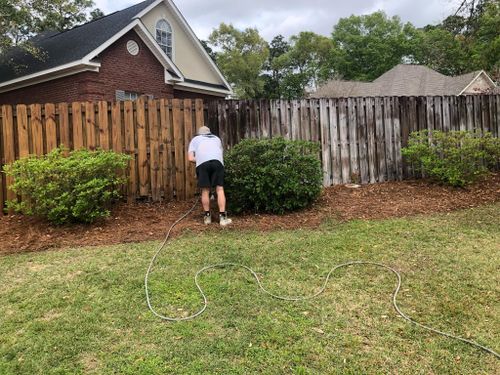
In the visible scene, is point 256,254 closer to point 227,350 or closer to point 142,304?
point 142,304

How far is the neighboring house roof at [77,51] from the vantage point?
570 inches

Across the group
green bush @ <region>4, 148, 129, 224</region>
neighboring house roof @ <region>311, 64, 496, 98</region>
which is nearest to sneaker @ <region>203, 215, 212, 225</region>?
green bush @ <region>4, 148, 129, 224</region>

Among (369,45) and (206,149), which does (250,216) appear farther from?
(369,45)

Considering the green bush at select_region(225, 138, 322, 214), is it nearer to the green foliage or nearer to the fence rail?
the fence rail

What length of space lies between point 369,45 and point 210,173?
4538cm

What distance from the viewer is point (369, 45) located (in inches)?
1850

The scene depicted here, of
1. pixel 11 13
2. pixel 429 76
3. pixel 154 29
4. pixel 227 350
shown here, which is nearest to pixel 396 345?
pixel 227 350

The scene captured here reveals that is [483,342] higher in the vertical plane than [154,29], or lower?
lower

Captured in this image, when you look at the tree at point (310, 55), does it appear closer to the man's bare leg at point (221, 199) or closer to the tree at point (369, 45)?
the tree at point (369, 45)

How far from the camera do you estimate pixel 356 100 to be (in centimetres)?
861

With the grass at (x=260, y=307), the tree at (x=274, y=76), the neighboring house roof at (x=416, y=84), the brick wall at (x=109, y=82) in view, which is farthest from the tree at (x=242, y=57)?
the grass at (x=260, y=307)

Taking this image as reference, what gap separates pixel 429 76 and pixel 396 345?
2976 centimetres

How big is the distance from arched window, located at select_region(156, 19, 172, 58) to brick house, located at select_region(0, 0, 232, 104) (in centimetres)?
5

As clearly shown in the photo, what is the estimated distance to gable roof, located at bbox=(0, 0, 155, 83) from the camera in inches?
588
